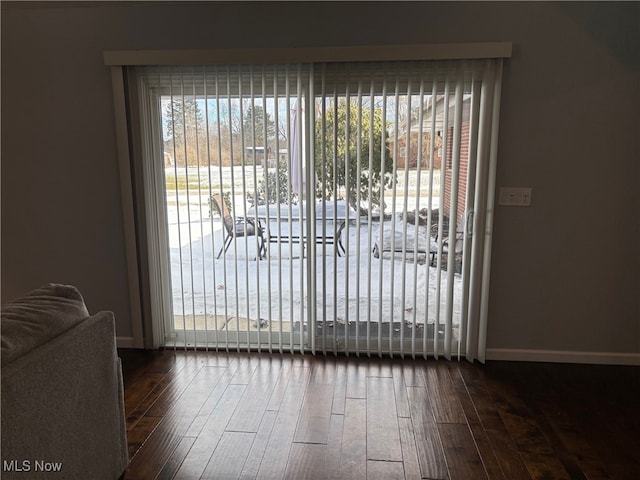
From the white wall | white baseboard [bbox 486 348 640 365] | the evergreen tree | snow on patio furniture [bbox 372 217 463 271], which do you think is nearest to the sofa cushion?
the white wall

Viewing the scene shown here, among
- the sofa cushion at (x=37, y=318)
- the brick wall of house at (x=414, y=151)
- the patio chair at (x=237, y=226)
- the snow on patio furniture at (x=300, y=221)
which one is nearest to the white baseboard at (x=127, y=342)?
the patio chair at (x=237, y=226)

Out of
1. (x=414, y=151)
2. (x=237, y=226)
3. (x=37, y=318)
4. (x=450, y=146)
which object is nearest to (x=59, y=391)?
(x=37, y=318)

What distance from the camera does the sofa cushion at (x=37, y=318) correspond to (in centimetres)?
121

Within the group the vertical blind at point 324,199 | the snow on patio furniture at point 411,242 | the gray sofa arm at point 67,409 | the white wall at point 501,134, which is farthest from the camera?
the snow on patio furniture at point 411,242

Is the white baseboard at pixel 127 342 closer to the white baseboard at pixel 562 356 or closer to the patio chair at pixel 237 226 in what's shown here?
the patio chair at pixel 237 226

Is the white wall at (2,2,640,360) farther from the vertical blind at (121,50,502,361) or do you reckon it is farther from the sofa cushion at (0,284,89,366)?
the sofa cushion at (0,284,89,366)

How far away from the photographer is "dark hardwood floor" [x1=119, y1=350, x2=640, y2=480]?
1876 mm

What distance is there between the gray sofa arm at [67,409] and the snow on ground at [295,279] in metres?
1.30

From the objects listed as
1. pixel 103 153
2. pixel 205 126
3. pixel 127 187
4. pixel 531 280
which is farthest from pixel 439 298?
pixel 103 153

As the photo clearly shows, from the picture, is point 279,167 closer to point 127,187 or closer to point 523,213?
point 127,187

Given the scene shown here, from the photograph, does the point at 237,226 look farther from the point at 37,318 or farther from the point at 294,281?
the point at 37,318

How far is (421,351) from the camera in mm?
2943

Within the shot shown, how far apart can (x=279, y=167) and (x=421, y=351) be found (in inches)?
63.3

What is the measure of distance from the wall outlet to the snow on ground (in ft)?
1.96
